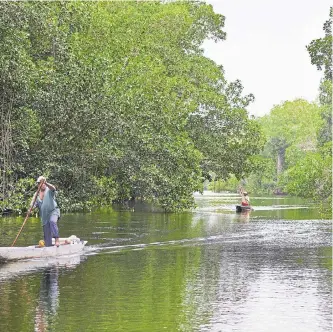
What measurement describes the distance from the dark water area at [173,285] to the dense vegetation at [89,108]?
3761 mm

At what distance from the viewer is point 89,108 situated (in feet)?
113

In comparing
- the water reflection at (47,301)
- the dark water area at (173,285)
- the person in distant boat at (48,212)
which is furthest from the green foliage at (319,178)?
the water reflection at (47,301)

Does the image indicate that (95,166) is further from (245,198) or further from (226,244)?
(245,198)

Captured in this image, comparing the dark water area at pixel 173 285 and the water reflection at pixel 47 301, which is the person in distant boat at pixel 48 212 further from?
the water reflection at pixel 47 301

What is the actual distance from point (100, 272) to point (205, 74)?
43.6 metres

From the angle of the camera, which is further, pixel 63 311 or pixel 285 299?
pixel 285 299

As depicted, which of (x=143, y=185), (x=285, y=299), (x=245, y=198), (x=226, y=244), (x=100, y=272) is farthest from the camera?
(x=245, y=198)

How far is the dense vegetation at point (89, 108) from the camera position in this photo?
107ft

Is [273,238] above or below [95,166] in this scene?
below

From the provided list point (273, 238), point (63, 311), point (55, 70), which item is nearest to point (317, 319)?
point (63, 311)

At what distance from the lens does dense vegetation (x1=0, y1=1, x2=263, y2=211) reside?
3250 cm

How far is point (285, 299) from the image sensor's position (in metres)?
15.6

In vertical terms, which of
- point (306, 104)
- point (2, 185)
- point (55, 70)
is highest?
point (306, 104)

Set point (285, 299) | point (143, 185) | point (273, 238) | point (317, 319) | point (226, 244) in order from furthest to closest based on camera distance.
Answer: point (143, 185)
point (273, 238)
point (226, 244)
point (285, 299)
point (317, 319)
